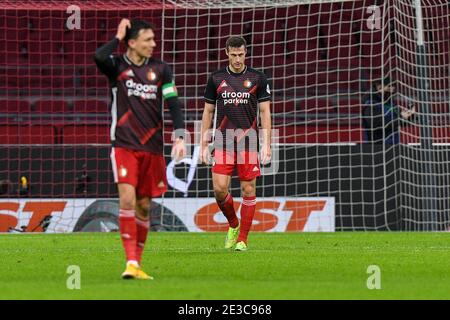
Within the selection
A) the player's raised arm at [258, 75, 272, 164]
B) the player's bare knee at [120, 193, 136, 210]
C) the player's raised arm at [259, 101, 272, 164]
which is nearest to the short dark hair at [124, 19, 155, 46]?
the player's bare knee at [120, 193, 136, 210]

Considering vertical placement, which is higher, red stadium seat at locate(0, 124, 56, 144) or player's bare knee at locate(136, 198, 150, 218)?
red stadium seat at locate(0, 124, 56, 144)

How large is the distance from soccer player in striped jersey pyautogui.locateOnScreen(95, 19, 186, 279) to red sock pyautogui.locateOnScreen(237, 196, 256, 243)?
3408mm

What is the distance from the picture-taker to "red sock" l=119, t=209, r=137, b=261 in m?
8.17

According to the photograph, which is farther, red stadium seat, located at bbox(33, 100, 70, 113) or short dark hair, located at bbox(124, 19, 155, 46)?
red stadium seat, located at bbox(33, 100, 70, 113)

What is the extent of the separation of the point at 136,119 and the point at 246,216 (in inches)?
149

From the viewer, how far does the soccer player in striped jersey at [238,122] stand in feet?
38.6

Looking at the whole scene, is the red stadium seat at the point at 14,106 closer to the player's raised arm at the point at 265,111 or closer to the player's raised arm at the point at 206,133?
the player's raised arm at the point at 206,133

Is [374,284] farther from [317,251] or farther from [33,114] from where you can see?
[33,114]

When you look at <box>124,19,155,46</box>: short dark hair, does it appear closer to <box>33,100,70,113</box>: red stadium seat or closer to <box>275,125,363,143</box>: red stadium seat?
<box>275,125,363,143</box>: red stadium seat

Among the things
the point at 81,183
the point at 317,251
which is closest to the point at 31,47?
the point at 81,183

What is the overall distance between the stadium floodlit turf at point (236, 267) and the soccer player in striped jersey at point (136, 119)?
2.09ft

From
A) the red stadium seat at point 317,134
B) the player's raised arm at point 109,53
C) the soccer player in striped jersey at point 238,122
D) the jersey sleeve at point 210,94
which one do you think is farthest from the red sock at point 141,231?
the red stadium seat at point 317,134

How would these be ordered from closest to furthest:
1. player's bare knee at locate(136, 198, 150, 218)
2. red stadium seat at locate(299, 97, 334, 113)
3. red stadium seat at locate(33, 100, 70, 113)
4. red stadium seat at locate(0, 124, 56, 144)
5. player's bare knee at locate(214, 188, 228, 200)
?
1. player's bare knee at locate(136, 198, 150, 218)
2. player's bare knee at locate(214, 188, 228, 200)
3. red stadium seat at locate(0, 124, 56, 144)
4. red stadium seat at locate(299, 97, 334, 113)
5. red stadium seat at locate(33, 100, 70, 113)

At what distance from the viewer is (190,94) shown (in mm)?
22688
